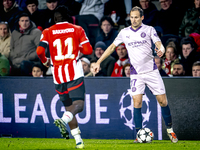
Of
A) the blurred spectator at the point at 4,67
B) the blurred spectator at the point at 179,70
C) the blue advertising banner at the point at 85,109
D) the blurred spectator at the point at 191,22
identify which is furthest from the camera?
the blurred spectator at the point at 4,67

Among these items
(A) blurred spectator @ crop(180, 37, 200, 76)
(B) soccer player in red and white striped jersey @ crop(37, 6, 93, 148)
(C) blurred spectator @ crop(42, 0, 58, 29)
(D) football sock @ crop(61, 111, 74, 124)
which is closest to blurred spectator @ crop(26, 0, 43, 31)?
(C) blurred spectator @ crop(42, 0, 58, 29)

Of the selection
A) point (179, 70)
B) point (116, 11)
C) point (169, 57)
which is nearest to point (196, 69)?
point (179, 70)

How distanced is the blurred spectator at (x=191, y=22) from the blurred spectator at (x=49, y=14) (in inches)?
126

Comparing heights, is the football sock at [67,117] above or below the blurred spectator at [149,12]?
below

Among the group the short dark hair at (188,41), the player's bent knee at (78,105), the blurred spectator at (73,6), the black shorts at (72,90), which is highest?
the blurred spectator at (73,6)

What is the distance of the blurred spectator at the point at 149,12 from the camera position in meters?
7.81

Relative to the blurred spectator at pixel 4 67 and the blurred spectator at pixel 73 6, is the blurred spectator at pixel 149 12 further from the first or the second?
the blurred spectator at pixel 4 67

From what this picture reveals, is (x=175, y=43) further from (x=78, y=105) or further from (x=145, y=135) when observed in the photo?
(x=78, y=105)

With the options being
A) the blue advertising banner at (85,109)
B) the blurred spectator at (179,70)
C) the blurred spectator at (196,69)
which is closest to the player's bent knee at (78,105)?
the blue advertising banner at (85,109)

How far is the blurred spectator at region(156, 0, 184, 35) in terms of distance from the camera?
7.67 metres

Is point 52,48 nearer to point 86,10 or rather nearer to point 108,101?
point 108,101

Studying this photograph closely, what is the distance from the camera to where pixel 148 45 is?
5203 millimetres

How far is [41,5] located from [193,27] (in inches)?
159

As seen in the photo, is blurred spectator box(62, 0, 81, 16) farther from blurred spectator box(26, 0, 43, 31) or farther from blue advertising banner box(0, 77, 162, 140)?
blue advertising banner box(0, 77, 162, 140)
